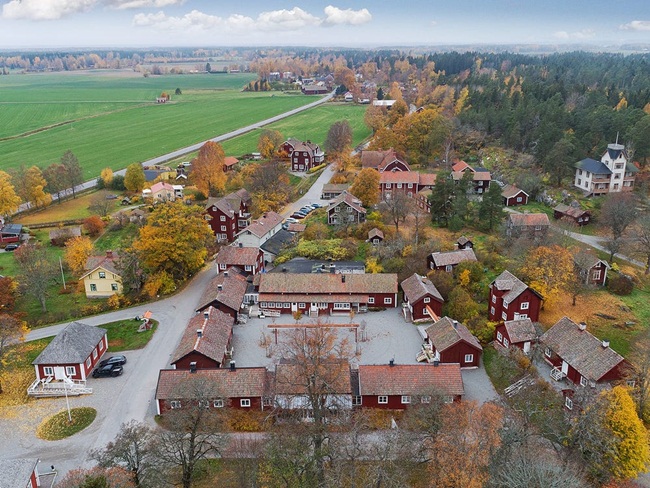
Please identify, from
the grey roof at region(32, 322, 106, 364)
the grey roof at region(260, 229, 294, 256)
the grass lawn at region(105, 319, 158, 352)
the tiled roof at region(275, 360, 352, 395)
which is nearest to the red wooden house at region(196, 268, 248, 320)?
the grass lawn at region(105, 319, 158, 352)

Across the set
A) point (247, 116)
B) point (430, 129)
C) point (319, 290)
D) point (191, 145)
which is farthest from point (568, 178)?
point (247, 116)

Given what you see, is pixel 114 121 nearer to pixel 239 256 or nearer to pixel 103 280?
pixel 103 280

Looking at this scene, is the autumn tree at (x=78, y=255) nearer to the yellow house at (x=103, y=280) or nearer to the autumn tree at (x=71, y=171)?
the yellow house at (x=103, y=280)

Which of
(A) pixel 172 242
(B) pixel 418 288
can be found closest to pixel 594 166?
(B) pixel 418 288

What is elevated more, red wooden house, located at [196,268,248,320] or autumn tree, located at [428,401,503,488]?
autumn tree, located at [428,401,503,488]

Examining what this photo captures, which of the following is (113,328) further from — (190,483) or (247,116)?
(247,116)

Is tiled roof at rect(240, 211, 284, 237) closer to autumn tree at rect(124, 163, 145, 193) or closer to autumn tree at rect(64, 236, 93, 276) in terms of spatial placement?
autumn tree at rect(64, 236, 93, 276)
